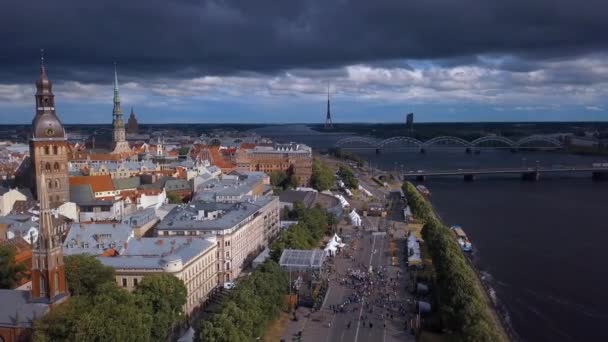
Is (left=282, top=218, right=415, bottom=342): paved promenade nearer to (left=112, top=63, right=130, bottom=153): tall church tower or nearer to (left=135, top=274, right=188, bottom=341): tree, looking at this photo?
(left=135, top=274, right=188, bottom=341): tree

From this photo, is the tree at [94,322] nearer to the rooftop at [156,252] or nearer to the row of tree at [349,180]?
the rooftop at [156,252]

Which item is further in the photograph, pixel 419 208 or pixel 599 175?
pixel 599 175

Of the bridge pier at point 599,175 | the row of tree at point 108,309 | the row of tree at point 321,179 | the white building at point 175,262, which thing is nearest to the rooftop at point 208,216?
A: the white building at point 175,262

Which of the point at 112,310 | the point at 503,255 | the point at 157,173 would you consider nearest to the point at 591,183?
the point at 503,255

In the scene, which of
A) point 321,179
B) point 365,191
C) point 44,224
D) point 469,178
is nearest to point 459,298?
point 44,224

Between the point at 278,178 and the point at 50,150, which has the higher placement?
the point at 50,150

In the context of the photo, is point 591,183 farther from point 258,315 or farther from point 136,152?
point 258,315

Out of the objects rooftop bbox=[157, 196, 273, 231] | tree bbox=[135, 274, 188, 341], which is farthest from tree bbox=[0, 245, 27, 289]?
rooftop bbox=[157, 196, 273, 231]

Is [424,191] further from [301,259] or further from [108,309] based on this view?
[108,309]
